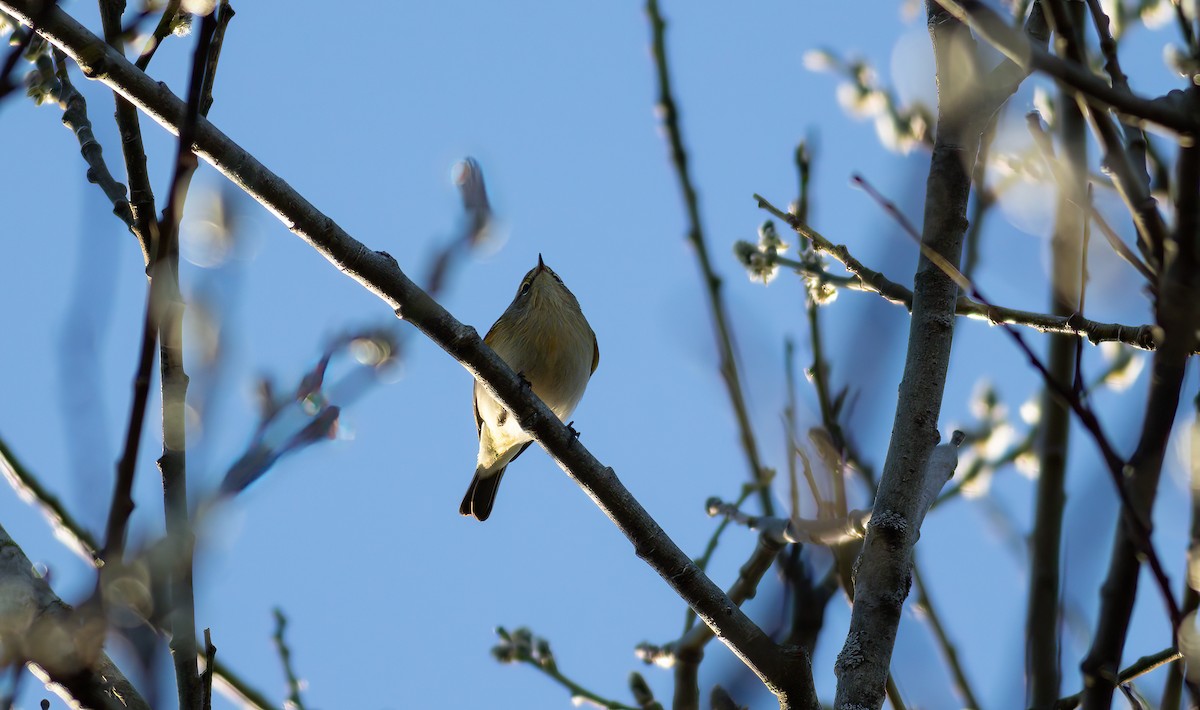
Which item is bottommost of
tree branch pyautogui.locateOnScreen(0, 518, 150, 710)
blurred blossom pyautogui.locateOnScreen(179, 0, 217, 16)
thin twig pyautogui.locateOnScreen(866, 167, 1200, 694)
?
tree branch pyautogui.locateOnScreen(0, 518, 150, 710)

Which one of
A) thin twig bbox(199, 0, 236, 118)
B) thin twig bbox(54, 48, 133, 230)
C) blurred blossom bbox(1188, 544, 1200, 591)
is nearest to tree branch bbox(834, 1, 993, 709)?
blurred blossom bbox(1188, 544, 1200, 591)

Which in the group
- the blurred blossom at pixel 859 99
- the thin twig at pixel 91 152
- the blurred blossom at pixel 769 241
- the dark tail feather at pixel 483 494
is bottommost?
the thin twig at pixel 91 152

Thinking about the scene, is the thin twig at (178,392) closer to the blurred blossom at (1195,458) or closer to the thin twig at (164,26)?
the thin twig at (164,26)

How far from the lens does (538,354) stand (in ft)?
22.0

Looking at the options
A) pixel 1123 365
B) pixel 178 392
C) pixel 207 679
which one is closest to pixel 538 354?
pixel 1123 365

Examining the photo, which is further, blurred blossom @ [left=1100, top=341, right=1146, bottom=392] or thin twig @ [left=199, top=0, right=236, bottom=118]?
blurred blossom @ [left=1100, top=341, right=1146, bottom=392]

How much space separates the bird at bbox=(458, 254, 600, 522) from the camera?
6703 millimetres

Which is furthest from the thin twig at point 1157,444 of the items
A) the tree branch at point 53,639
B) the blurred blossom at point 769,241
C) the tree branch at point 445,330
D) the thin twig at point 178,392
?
the blurred blossom at point 769,241

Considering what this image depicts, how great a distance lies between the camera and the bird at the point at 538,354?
6703 mm

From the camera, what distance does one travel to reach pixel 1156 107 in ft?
5.01

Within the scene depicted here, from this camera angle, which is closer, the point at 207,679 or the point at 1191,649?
the point at 1191,649

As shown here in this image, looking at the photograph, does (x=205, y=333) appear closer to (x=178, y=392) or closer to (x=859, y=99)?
(x=178, y=392)

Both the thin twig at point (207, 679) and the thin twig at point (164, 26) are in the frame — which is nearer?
the thin twig at point (207, 679)

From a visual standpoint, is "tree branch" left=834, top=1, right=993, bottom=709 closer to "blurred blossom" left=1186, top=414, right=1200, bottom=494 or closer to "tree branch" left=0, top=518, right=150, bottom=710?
"blurred blossom" left=1186, top=414, right=1200, bottom=494
